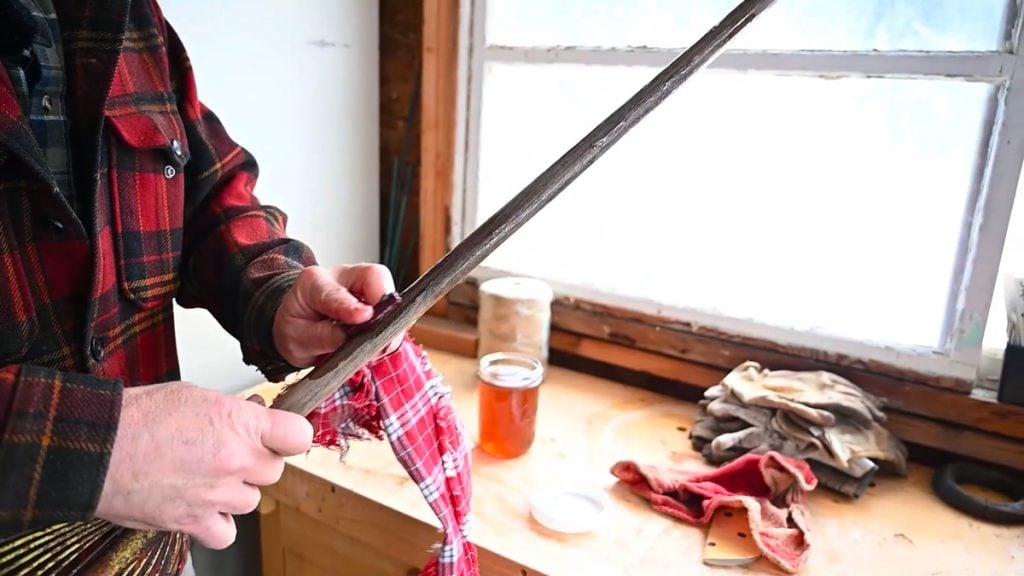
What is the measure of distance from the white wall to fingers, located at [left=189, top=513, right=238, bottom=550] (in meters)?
0.58

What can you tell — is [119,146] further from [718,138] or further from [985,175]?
[985,175]

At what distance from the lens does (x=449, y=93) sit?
126 cm

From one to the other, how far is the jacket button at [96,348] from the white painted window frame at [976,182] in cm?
76

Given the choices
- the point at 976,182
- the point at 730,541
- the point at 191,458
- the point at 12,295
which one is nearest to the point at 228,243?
the point at 12,295

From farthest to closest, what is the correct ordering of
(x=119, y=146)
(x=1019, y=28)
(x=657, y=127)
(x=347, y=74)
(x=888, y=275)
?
(x=347, y=74) < (x=657, y=127) < (x=888, y=275) < (x=1019, y=28) < (x=119, y=146)

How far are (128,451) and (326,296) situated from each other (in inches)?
8.6

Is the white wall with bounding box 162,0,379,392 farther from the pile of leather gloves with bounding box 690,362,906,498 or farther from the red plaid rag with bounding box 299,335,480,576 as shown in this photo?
the pile of leather gloves with bounding box 690,362,906,498

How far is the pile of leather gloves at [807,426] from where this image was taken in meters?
0.87

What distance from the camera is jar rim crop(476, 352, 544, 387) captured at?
3.05 feet

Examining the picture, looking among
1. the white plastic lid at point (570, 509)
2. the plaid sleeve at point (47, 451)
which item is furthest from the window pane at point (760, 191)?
the plaid sleeve at point (47, 451)

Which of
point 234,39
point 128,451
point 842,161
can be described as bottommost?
point 128,451

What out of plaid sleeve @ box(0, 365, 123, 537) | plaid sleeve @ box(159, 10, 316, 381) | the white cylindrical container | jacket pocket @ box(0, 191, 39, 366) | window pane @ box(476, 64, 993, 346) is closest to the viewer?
plaid sleeve @ box(0, 365, 123, 537)

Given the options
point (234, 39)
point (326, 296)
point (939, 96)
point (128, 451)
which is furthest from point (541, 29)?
point (128, 451)

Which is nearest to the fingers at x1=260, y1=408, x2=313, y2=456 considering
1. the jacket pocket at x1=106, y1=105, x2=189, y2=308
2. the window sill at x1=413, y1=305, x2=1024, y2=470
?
the jacket pocket at x1=106, y1=105, x2=189, y2=308
